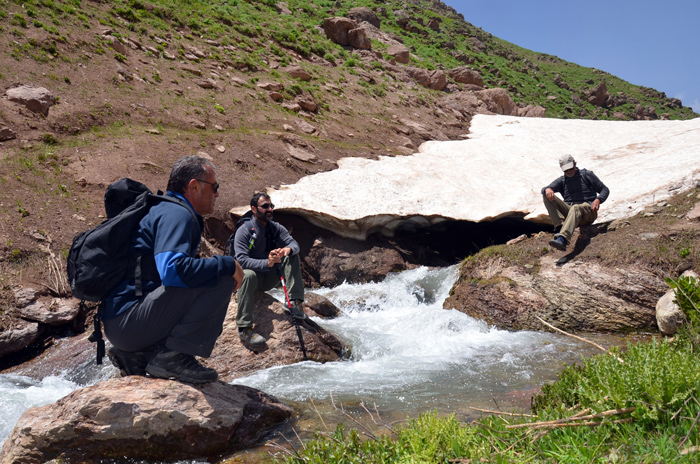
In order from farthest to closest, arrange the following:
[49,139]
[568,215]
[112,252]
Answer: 1. [49,139]
2. [568,215]
3. [112,252]

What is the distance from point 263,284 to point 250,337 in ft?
3.12

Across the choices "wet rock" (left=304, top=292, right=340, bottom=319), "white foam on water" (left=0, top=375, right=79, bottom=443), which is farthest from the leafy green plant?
"white foam on water" (left=0, top=375, right=79, bottom=443)

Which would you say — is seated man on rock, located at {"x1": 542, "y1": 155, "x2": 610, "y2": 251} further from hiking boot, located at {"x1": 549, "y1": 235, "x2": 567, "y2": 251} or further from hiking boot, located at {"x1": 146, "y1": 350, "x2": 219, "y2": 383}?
hiking boot, located at {"x1": 146, "y1": 350, "x2": 219, "y2": 383}

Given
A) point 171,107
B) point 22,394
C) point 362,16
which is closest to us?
point 22,394

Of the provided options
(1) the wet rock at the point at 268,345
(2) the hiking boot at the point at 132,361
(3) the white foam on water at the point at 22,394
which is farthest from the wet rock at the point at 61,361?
(2) the hiking boot at the point at 132,361

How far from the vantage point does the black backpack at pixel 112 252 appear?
322cm

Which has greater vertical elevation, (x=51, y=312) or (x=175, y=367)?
(x=175, y=367)

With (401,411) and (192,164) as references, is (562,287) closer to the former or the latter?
(401,411)

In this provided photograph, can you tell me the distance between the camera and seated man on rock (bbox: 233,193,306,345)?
6133 mm

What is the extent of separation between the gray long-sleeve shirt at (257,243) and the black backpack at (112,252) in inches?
114

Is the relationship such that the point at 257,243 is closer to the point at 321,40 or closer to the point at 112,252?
the point at 112,252

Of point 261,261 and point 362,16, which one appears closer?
point 261,261

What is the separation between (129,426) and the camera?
342 cm

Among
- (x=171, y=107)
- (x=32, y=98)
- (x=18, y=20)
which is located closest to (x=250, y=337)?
(x=32, y=98)
